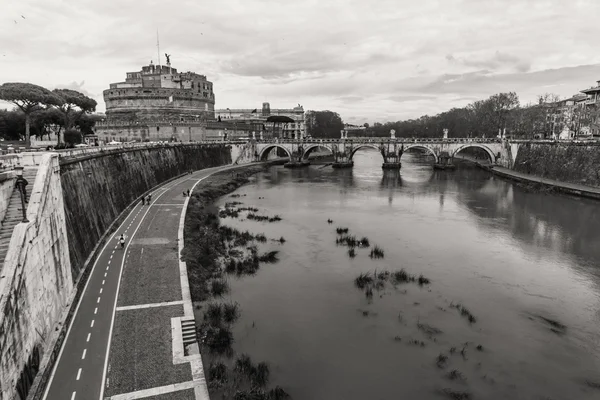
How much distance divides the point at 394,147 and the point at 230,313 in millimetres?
62503

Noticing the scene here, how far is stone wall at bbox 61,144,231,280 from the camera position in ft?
62.6

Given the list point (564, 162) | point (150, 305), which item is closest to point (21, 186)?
point (150, 305)

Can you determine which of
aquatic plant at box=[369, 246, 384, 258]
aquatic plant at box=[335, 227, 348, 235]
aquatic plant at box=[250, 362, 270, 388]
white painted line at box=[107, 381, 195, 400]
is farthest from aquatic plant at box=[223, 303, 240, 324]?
aquatic plant at box=[335, 227, 348, 235]

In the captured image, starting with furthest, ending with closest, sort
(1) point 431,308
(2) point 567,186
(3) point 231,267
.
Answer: (2) point 567,186
(3) point 231,267
(1) point 431,308

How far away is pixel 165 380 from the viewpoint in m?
11.8

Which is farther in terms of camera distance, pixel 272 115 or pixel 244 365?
pixel 272 115

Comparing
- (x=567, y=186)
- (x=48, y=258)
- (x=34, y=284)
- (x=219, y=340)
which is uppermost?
(x=48, y=258)

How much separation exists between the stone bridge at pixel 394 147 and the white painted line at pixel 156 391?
212 feet

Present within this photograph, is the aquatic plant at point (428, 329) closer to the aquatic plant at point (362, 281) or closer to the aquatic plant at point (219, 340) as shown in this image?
the aquatic plant at point (362, 281)

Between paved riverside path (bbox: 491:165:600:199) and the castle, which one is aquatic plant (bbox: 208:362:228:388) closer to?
paved riverside path (bbox: 491:165:600:199)

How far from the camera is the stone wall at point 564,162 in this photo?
4628 centimetres

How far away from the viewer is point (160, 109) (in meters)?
75.8

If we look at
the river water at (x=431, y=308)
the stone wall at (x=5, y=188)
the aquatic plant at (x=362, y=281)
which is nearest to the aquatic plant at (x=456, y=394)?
the river water at (x=431, y=308)

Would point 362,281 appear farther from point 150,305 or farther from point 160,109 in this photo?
point 160,109
